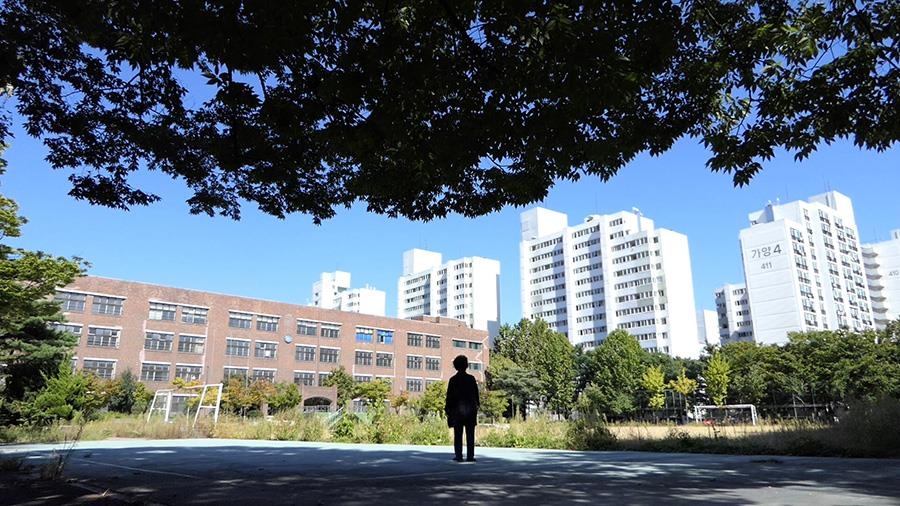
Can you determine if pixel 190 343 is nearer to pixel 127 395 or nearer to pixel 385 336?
pixel 127 395

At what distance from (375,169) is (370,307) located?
16492 cm

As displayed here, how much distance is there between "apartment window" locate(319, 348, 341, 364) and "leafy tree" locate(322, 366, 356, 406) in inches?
137

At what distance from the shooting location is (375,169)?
7.66 meters

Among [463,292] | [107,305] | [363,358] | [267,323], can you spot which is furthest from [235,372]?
[463,292]

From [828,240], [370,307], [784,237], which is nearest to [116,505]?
[784,237]

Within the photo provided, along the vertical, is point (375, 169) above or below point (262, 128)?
below

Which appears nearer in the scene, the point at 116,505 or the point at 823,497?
the point at 116,505

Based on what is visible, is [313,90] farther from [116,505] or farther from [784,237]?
[784,237]

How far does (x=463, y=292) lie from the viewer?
479ft

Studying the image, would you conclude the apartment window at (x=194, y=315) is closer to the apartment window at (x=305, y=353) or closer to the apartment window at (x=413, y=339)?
the apartment window at (x=305, y=353)

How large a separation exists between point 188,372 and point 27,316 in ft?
120

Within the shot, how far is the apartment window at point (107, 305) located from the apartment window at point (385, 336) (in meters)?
31.2

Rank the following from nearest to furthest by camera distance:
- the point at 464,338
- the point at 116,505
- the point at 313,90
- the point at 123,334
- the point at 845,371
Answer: the point at 116,505, the point at 313,90, the point at 845,371, the point at 123,334, the point at 464,338

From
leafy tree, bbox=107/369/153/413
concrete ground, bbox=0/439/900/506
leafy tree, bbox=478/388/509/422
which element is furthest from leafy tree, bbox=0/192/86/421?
leafy tree, bbox=478/388/509/422
